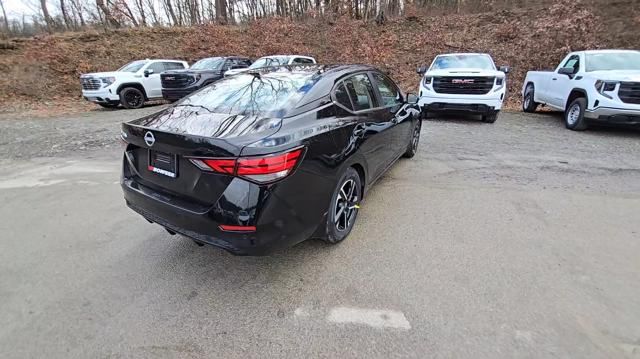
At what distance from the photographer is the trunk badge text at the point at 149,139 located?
97.3 inches

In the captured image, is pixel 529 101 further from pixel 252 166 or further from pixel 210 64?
pixel 210 64

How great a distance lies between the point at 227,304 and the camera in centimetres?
248

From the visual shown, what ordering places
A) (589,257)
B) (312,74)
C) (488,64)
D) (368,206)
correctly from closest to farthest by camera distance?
(589,257)
(312,74)
(368,206)
(488,64)

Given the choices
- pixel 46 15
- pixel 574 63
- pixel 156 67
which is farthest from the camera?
pixel 46 15

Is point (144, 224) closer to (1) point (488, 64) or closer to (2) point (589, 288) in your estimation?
(2) point (589, 288)

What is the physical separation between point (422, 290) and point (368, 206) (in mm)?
1542

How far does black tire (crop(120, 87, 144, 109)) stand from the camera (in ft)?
39.8

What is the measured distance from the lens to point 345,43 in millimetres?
18703

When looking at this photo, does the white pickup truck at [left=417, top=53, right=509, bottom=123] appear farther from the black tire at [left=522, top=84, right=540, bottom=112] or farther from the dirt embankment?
the dirt embankment

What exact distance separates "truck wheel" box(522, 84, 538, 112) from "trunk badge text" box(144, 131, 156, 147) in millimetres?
10952

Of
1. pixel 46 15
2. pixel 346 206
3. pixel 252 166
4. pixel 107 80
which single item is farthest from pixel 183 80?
pixel 46 15

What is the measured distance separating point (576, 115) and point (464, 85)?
8.23ft

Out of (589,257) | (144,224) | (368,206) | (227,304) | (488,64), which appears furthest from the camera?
(488,64)

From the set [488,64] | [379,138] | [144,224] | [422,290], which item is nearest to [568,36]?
[488,64]
